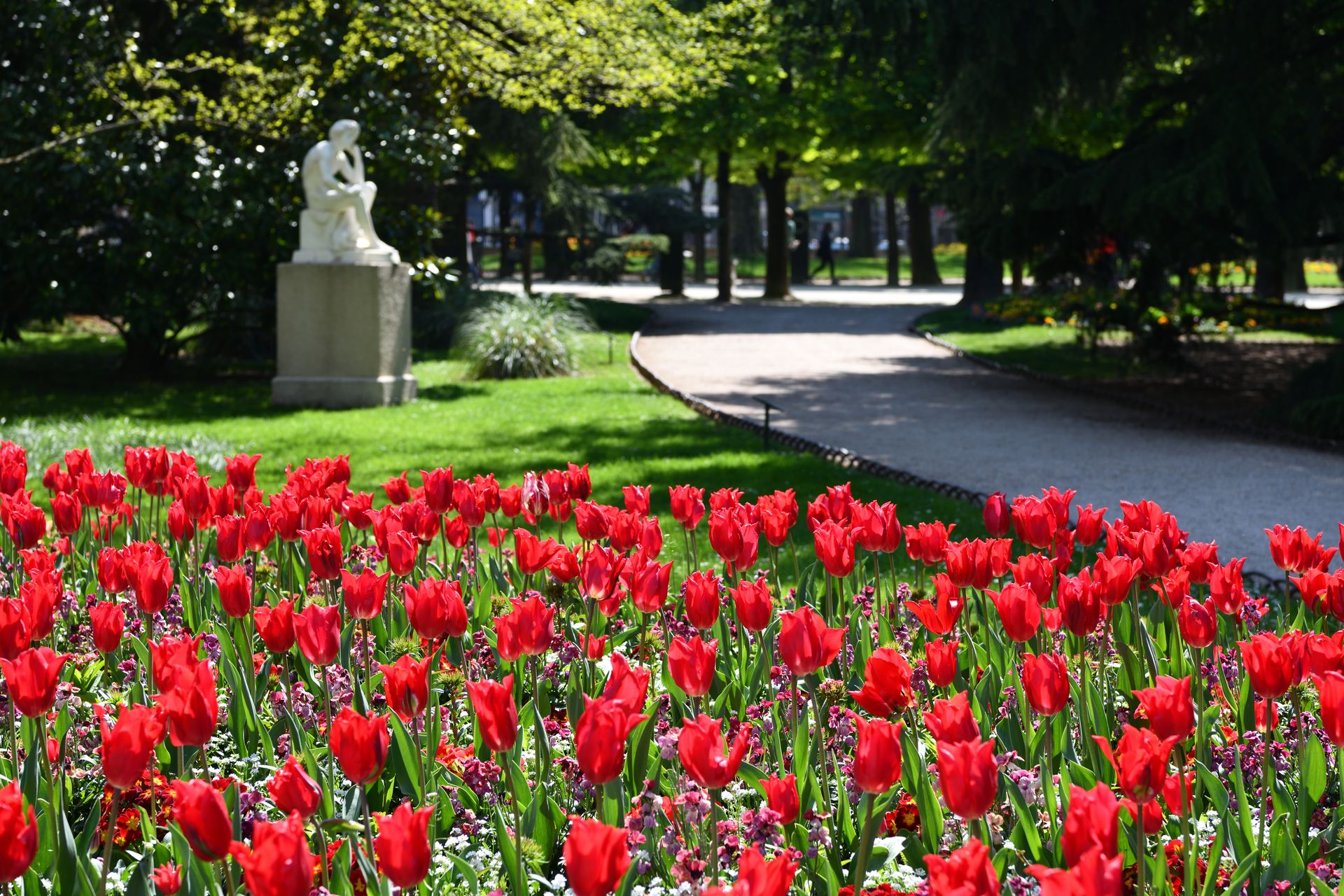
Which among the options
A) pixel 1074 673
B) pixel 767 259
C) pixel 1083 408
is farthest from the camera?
pixel 767 259

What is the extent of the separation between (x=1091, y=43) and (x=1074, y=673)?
11.2 metres

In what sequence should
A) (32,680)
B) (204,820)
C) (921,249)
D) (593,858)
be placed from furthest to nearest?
(921,249) → (32,680) → (204,820) → (593,858)

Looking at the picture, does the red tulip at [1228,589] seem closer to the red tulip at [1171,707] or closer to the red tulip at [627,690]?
the red tulip at [1171,707]

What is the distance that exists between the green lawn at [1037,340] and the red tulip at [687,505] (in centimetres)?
1432

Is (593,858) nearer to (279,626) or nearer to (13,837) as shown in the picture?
(13,837)

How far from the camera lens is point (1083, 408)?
586 inches

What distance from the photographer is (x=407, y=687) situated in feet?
8.94

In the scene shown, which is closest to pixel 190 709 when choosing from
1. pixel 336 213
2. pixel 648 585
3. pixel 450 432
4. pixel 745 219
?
pixel 648 585

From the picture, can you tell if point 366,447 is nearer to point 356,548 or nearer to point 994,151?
point 356,548

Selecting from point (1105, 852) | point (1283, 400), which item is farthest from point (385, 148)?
point (1105, 852)

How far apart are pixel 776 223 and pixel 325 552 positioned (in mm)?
33081

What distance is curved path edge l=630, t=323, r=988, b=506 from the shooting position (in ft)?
29.1

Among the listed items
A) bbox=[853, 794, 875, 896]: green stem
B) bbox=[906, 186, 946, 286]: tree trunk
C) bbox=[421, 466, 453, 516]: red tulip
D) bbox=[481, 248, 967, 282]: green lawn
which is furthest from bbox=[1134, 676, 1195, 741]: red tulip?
bbox=[481, 248, 967, 282]: green lawn

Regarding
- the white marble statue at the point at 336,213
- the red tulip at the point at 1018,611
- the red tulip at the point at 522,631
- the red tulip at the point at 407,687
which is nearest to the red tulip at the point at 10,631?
the red tulip at the point at 407,687
